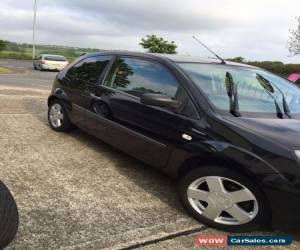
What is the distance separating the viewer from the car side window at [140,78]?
447 cm

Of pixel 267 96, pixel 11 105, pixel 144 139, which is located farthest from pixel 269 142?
pixel 11 105

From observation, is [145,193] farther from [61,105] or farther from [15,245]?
[61,105]

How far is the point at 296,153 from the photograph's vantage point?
324 centimetres

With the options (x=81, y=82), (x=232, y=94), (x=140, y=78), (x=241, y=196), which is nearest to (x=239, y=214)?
(x=241, y=196)

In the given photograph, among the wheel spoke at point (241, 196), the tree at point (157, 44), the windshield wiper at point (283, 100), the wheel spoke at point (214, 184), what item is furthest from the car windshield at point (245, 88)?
the tree at point (157, 44)

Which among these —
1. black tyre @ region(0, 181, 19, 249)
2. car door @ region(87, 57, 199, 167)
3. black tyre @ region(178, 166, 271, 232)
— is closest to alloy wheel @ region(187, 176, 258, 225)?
black tyre @ region(178, 166, 271, 232)

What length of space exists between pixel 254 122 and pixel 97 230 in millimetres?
1629

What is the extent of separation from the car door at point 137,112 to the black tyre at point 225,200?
493 mm

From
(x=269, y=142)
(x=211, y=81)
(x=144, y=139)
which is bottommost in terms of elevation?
(x=144, y=139)

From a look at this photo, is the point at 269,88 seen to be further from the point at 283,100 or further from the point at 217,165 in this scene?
the point at 217,165

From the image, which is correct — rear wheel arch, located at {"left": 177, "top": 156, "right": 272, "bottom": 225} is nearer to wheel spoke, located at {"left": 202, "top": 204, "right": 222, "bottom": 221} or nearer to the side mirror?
wheel spoke, located at {"left": 202, "top": 204, "right": 222, "bottom": 221}

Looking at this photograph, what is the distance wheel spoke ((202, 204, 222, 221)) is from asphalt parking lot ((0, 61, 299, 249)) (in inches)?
4.6

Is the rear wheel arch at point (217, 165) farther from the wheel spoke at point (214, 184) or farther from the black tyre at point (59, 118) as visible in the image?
the black tyre at point (59, 118)

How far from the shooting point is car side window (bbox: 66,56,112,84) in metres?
5.55
